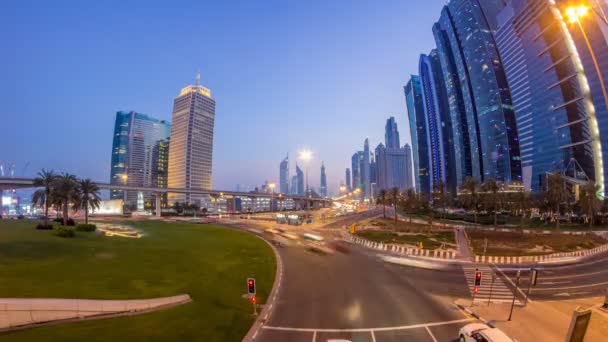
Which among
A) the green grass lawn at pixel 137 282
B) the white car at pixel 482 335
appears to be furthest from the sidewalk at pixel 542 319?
the green grass lawn at pixel 137 282

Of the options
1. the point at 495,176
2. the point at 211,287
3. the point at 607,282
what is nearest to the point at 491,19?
the point at 495,176

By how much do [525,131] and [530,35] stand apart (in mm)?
51872

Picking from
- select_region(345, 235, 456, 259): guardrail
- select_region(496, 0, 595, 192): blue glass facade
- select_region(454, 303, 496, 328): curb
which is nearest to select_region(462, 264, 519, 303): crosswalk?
select_region(454, 303, 496, 328): curb

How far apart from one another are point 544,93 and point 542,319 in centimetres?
16971

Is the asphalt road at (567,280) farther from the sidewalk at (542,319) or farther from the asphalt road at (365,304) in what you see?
the asphalt road at (365,304)

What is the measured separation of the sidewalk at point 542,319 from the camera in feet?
49.8

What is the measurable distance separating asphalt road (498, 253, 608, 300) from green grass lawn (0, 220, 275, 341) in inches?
913

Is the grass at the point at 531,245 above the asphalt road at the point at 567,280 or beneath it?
beneath

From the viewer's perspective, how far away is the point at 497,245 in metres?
46.4

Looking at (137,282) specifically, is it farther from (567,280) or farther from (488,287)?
(567,280)

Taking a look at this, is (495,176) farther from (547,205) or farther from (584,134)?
(547,205)

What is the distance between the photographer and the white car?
12320mm

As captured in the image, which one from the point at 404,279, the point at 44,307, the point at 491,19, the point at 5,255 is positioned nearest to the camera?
the point at 44,307

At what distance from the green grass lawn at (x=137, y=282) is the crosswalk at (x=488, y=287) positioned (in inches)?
695
